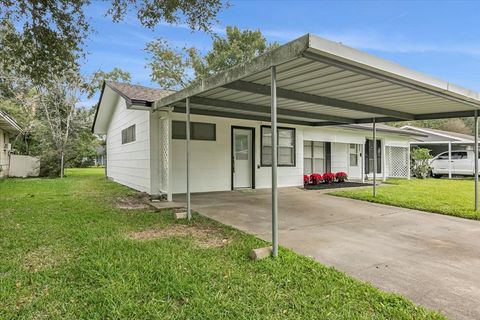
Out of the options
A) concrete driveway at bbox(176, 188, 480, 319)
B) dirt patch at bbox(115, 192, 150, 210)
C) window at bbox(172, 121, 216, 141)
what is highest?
window at bbox(172, 121, 216, 141)

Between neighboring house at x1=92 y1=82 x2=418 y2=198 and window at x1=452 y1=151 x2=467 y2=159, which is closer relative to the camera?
neighboring house at x1=92 y1=82 x2=418 y2=198

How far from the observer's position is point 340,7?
11469 mm

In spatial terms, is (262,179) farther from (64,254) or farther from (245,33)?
(245,33)

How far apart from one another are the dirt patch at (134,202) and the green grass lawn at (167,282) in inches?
94.2

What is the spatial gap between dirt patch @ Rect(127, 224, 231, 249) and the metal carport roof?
2.30m

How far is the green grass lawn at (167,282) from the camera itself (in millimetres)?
2566

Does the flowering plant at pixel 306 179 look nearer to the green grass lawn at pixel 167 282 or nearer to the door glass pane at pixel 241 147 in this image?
the door glass pane at pixel 241 147

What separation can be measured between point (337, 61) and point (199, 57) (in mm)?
26307

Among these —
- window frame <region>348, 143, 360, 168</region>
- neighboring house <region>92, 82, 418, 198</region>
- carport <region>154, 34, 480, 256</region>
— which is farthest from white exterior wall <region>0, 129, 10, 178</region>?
window frame <region>348, 143, 360, 168</region>

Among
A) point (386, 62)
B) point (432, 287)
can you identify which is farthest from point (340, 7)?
point (432, 287)

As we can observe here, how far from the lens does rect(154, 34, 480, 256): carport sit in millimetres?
3512

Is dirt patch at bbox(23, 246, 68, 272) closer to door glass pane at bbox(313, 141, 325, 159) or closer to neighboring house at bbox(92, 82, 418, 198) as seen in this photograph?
neighboring house at bbox(92, 82, 418, 198)

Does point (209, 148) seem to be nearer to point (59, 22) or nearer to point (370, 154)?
point (59, 22)

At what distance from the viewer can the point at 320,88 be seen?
536 cm
